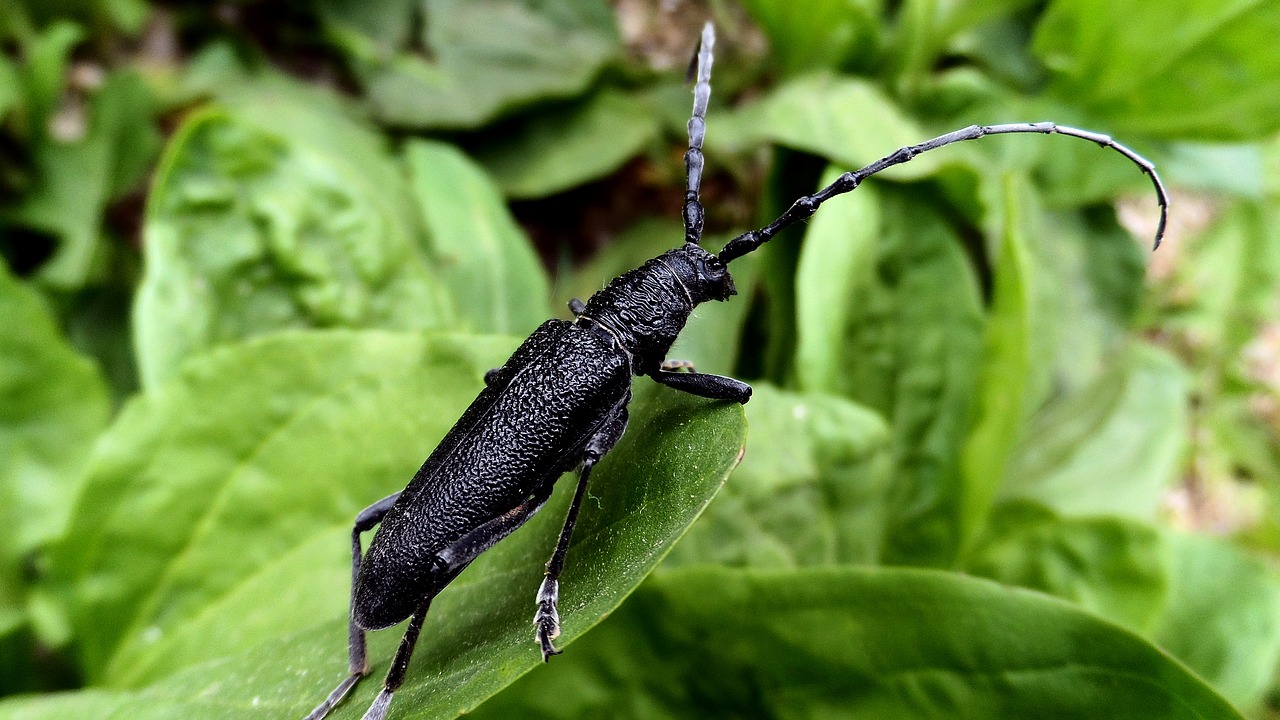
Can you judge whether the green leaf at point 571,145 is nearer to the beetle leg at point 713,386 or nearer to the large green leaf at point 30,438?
the large green leaf at point 30,438

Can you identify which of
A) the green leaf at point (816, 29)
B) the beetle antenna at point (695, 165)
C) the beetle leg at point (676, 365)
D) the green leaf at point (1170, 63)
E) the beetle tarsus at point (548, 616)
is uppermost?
the green leaf at point (1170, 63)

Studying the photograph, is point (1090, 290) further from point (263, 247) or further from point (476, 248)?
point (263, 247)

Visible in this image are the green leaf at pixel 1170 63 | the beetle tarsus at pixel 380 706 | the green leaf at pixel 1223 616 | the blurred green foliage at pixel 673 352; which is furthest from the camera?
the green leaf at pixel 1170 63

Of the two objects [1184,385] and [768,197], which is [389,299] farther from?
[1184,385]

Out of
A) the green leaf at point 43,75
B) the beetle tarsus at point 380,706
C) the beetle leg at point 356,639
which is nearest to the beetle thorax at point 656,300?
the beetle leg at point 356,639

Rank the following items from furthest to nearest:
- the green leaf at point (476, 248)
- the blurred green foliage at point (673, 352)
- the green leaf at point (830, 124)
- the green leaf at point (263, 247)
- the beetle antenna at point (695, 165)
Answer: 1. the green leaf at point (476, 248)
2. the green leaf at point (830, 124)
3. the green leaf at point (263, 247)
4. the beetle antenna at point (695, 165)
5. the blurred green foliage at point (673, 352)

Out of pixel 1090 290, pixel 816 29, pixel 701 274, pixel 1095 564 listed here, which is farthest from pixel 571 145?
pixel 1095 564

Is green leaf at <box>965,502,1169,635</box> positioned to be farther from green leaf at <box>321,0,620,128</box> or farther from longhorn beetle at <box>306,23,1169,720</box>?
green leaf at <box>321,0,620,128</box>
